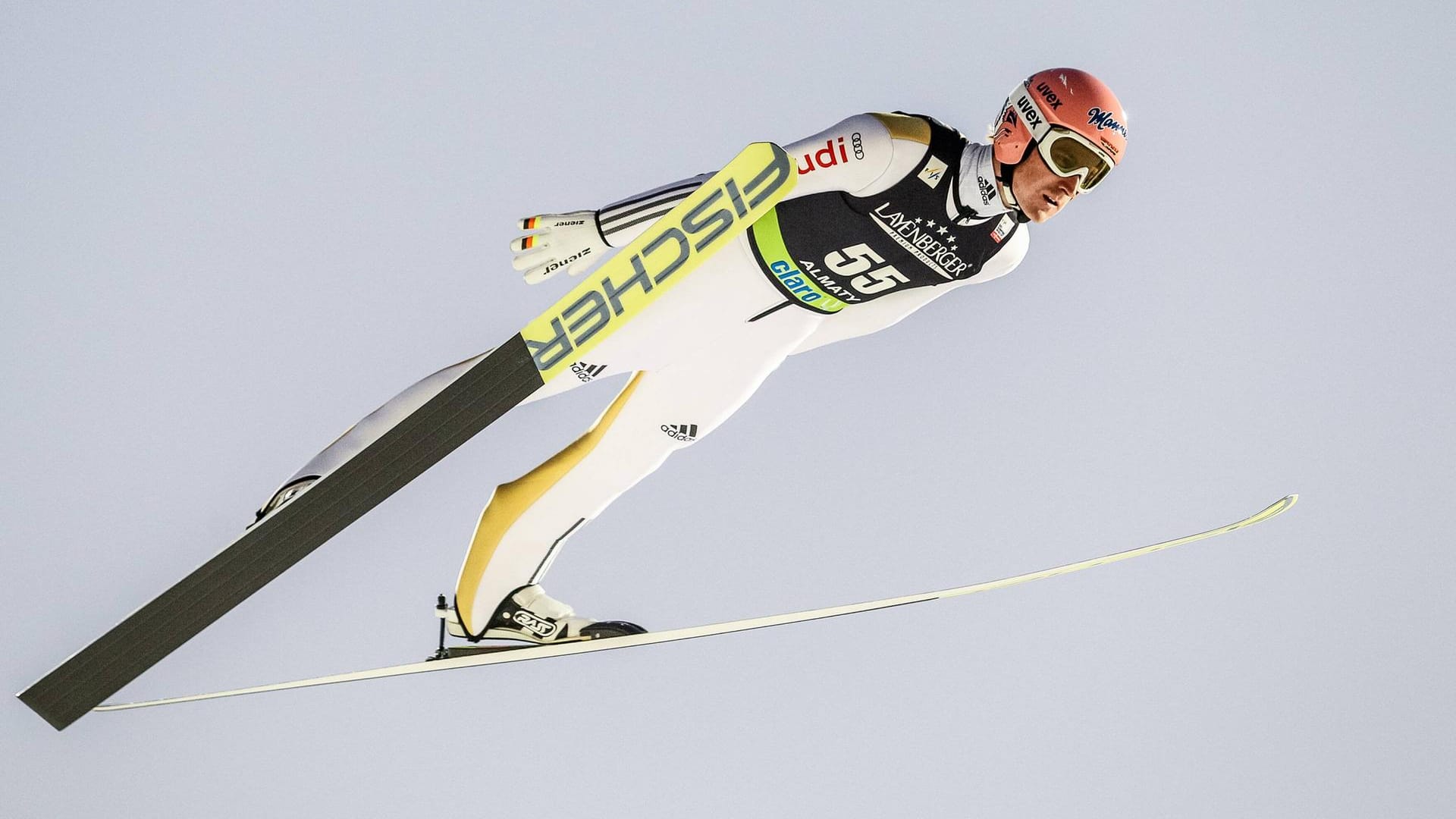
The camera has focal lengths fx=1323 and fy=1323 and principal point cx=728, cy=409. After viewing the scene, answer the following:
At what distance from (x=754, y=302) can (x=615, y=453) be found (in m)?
0.33

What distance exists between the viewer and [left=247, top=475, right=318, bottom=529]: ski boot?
1941mm

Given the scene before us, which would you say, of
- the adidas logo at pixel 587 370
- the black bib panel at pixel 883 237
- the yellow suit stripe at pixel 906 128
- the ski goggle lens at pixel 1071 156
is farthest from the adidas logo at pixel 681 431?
the ski goggle lens at pixel 1071 156

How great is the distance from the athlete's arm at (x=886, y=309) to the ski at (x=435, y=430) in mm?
378

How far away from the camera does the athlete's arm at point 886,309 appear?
1.94 m

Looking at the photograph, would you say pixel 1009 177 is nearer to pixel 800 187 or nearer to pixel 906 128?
pixel 906 128

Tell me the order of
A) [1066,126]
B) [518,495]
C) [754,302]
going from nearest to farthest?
[1066,126]
[754,302]
[518,495]

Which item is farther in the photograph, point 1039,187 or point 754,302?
point 754,302

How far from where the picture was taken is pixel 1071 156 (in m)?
1.71

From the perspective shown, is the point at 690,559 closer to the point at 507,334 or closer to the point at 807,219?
the point at 507,334

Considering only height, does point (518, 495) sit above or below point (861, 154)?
below

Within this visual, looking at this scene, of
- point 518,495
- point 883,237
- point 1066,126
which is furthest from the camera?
point 518,495

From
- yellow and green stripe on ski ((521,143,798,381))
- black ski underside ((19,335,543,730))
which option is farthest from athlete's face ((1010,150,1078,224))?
black ski underside ((19,335,543,730))

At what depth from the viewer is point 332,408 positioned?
2283mm

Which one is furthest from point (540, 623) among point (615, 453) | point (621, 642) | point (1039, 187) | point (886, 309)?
point (1039, 187)
